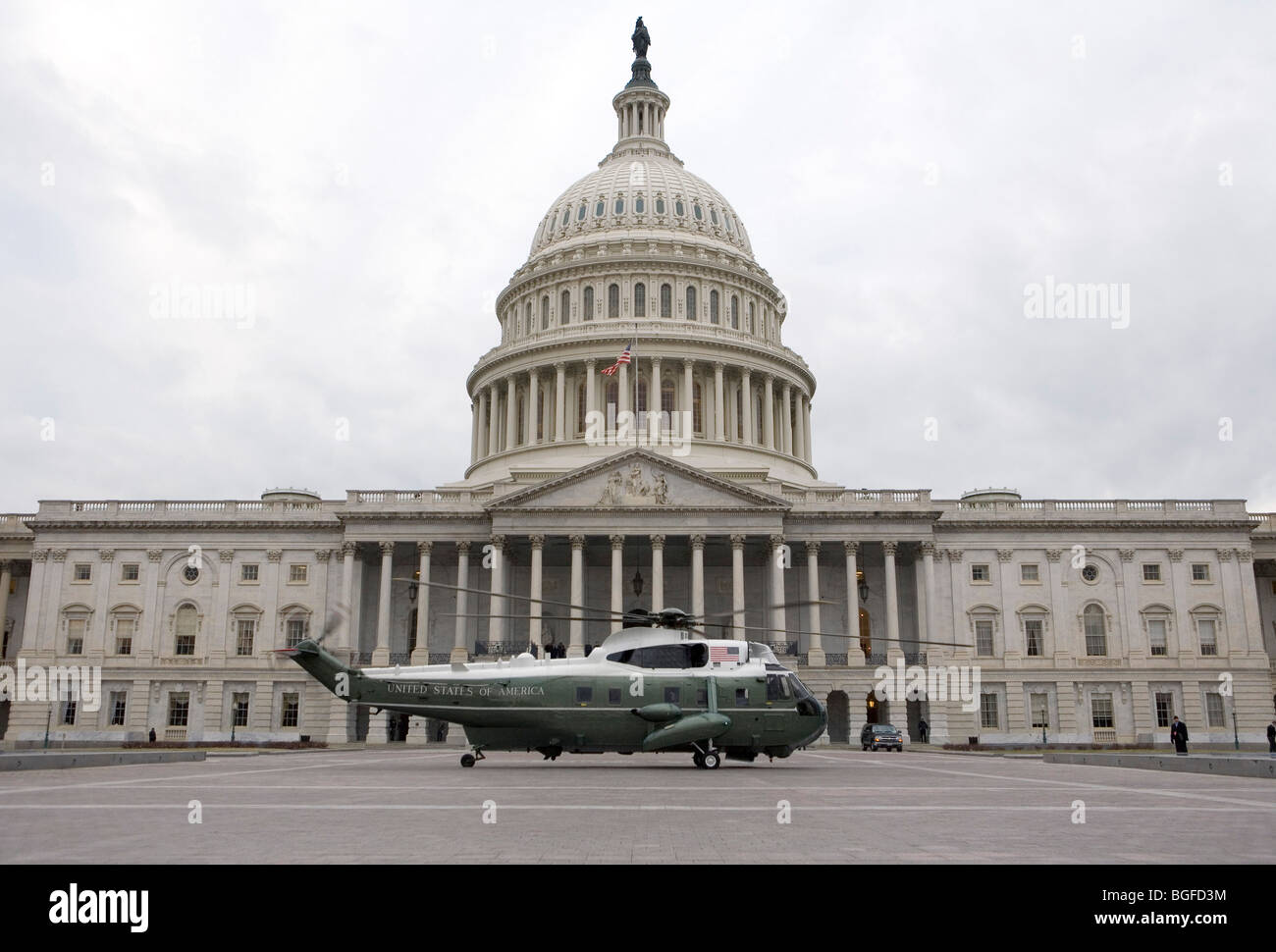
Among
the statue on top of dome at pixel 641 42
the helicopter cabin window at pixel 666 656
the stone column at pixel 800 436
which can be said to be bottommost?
the helicopter cabin window at pixel 666 656

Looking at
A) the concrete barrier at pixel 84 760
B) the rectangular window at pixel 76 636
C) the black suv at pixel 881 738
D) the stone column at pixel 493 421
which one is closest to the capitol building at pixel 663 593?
the rectangular window at pixel 76 636

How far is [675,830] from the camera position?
50.5 ft

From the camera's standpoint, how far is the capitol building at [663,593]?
70.2 meters

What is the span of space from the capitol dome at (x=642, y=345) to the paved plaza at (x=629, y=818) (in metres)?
54.9

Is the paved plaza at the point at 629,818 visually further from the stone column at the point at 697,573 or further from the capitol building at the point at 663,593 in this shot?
the capitol building at the point at 663,593

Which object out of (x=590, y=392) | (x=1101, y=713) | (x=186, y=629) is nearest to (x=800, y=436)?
(x=590, y=392)

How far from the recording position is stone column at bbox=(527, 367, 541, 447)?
3511 inches

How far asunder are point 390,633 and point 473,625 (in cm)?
596

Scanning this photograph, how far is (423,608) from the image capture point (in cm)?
6744

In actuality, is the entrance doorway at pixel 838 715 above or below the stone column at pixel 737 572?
below

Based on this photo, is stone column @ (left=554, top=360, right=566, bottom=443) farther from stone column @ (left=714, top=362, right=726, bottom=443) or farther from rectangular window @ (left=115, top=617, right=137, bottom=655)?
rectangular window @ (left=115, top=617, right=137, bottom=655)

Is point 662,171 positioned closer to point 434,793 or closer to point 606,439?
point 606,439
